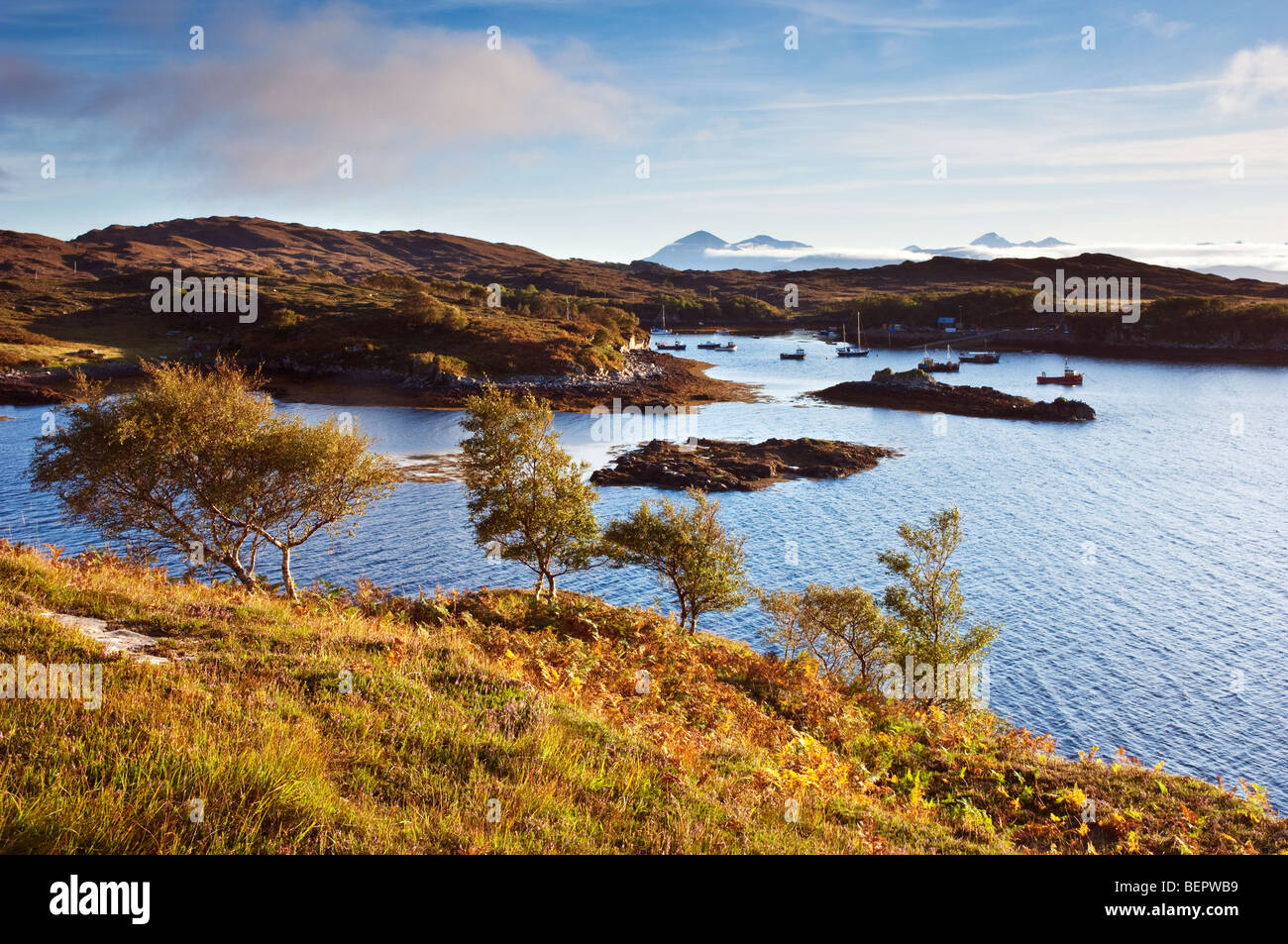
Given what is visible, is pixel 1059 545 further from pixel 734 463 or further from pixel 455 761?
pixel 455 761

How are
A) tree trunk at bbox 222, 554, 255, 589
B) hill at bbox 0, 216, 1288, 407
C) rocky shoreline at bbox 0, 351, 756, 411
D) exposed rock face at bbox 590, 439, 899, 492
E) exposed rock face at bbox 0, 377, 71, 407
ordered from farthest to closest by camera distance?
hill at bbox 0, 216, 1288, 407
rocky shoreline at bbox 0, 351, 756, 411
exposed rock face at bbox 0, 377, 71, 407
exposed rock face at bbox 590, 439, 899, 492
tree trunk at bbox 222, 554, 255, 589

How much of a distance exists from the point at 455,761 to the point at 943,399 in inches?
4430

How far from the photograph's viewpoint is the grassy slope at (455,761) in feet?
24.7

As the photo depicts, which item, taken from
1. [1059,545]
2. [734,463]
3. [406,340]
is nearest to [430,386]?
[406,340]

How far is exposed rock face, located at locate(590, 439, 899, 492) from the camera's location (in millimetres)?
68938

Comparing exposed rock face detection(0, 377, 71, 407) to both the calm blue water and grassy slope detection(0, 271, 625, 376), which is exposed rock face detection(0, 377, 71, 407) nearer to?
the calm blue water

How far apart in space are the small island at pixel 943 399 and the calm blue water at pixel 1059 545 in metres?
4.53

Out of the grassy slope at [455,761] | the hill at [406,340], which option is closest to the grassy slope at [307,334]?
the hill at [406,340]

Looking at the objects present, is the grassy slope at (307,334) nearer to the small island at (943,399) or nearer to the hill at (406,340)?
the hill at (406,340)

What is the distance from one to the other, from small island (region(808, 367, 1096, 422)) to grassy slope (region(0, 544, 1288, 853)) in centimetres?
8882

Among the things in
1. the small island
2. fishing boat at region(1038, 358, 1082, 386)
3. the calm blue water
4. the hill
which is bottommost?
the calm blue water

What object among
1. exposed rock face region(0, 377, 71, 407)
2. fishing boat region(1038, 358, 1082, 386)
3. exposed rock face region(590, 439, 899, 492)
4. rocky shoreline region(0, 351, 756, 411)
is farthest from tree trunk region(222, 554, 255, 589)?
fishing boat region(1038, 358, 1082, 386)
